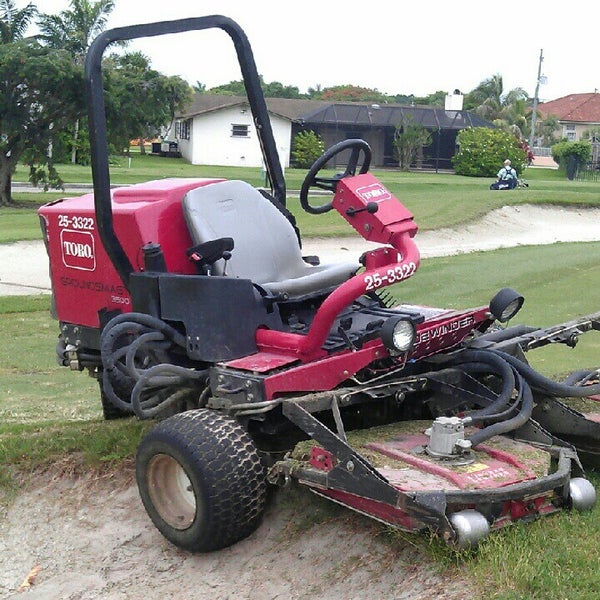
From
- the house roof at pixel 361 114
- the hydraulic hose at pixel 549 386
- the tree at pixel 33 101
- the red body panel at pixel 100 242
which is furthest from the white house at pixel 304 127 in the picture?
the hydraulic hose at pixel 549 386

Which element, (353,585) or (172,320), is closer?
(353,585)

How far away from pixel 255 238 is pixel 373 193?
0.76 meters

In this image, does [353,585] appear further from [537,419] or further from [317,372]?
[537,419]

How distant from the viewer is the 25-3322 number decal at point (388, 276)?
15.5ft

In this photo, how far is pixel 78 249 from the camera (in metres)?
5.81

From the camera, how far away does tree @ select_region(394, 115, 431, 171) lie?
175 feet

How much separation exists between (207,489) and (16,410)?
3.71m

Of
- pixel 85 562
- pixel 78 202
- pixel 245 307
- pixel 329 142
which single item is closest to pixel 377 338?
pixel 245 307

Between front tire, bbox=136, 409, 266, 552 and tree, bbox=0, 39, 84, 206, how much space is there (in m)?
22.4

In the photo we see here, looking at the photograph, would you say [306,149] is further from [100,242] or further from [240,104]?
A: [100,242]

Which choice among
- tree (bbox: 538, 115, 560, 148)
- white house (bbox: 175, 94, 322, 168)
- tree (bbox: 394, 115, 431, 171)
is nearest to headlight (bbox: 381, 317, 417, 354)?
tree (bbox: 394, 115, 431, 171)

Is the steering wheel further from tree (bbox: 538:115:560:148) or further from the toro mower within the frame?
tree (bbox: 538:115:560:148)

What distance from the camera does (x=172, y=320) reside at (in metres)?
5.09

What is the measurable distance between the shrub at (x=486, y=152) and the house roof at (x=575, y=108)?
41327 mm
